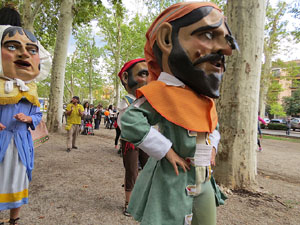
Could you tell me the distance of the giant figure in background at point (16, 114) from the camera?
2.17 meters

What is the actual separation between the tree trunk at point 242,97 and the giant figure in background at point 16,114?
9.59ft

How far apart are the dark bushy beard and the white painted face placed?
1807 millimetres

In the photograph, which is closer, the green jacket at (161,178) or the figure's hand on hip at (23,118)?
the green jacket at (161,178)

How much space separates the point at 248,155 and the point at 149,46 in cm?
292

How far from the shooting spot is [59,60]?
9.56 metres

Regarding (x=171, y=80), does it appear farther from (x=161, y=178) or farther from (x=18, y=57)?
(x=18, y=57)

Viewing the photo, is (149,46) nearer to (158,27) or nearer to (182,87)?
(158,27)

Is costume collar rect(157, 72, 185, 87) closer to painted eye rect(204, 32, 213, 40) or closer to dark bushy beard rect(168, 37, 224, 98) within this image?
dark bushy beard rect(168, 37, 224, 98)

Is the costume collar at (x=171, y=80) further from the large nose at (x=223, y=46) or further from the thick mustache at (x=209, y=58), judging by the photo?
the large nose at (x=223, y=46)

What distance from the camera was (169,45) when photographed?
1373 millimetres

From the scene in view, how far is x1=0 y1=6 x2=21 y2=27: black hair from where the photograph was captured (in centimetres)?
271

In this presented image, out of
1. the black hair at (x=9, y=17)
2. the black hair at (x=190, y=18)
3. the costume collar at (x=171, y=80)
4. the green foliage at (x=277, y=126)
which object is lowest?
the green foliage at (x=277, y=126)

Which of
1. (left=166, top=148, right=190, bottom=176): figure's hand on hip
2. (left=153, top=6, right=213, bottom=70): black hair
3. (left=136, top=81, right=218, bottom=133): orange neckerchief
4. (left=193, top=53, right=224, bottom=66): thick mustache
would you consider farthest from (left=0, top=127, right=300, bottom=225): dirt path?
(left=153, top=6, right=213, bottom=70): black hair

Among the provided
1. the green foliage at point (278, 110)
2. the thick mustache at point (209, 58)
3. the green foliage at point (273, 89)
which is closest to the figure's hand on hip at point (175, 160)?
the thick mustache at point (209, 58)
